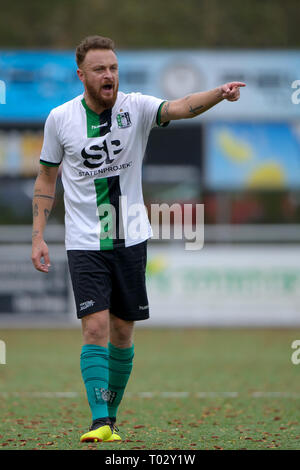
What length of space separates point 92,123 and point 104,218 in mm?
556

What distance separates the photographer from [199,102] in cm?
533

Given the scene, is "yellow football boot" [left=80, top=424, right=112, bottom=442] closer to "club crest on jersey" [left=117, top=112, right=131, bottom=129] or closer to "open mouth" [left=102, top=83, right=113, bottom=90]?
"club crest on jersey" [left=117, top=112, right=131, bottom=129]

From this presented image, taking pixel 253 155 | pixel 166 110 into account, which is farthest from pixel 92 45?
pixel 253 155

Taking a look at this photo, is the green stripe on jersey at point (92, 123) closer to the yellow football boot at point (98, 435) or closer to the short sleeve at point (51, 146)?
the short sleeve at point (51, 146)

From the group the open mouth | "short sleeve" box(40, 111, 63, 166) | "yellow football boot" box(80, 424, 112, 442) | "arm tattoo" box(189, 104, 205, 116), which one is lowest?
"yellow football boot" box(80, 424, 112, 442)

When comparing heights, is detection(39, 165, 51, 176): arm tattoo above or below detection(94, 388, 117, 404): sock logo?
above

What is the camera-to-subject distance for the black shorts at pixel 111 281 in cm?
544

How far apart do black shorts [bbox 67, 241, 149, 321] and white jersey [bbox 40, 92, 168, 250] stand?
0.06 meters

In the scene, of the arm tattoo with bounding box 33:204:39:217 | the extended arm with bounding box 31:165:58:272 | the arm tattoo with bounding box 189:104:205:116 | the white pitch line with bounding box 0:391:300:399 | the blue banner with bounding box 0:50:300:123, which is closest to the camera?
the arm tattoo with bounding box 189:104:205:116

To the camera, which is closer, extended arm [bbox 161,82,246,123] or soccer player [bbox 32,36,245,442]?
extended arm [bbox 161,82,246,123]

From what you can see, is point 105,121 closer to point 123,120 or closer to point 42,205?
point 123,120

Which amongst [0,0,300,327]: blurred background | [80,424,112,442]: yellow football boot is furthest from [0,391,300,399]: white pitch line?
[0,0,300,327]: blurred background

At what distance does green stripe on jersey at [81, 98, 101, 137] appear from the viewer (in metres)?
5.52
